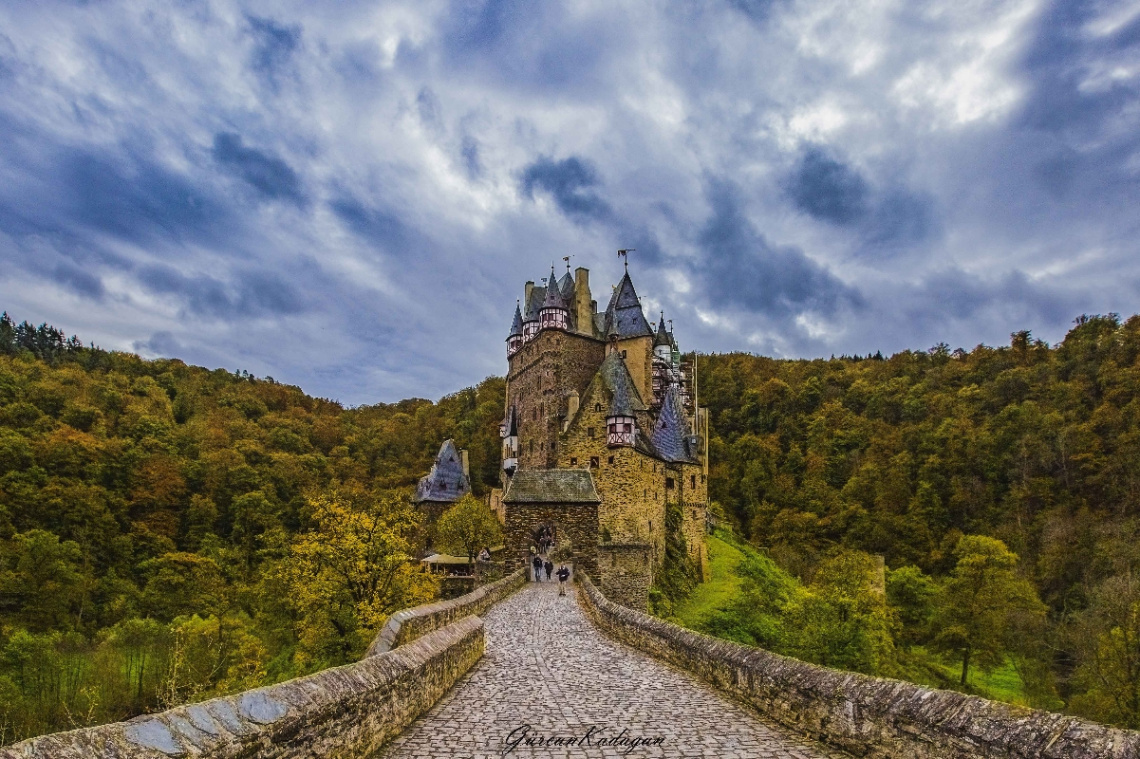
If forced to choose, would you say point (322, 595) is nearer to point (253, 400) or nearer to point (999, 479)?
point (999, 479)

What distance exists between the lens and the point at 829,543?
69438 mm

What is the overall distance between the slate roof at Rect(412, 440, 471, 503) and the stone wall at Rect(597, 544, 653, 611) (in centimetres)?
3295

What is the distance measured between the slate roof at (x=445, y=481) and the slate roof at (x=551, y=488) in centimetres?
3200

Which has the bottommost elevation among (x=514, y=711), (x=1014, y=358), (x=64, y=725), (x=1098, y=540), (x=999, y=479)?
(x=64, y=725)

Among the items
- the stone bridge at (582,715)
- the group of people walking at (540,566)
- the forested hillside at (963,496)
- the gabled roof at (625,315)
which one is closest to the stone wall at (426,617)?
the stone bridge at (582,715)

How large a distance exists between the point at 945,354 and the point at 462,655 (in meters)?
106

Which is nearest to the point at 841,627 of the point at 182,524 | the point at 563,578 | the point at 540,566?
the point at 563,578

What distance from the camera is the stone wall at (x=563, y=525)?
27359 mm

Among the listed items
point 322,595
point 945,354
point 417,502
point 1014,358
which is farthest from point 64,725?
point 945,354

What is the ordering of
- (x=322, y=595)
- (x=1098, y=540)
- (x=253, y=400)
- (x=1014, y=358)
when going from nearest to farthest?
(x=322, y=595), (x=1098, y=540), (x=1014, y=358), (x=253, y=400)

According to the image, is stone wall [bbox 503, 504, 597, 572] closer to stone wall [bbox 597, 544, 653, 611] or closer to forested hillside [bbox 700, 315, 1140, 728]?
stone wall [bbox 597, 544, 653, 611]

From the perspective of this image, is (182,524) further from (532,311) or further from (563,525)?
(563,525)

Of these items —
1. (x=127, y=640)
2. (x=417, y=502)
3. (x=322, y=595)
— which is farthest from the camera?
(x=417, y=502)

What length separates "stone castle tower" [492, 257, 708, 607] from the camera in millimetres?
27750
